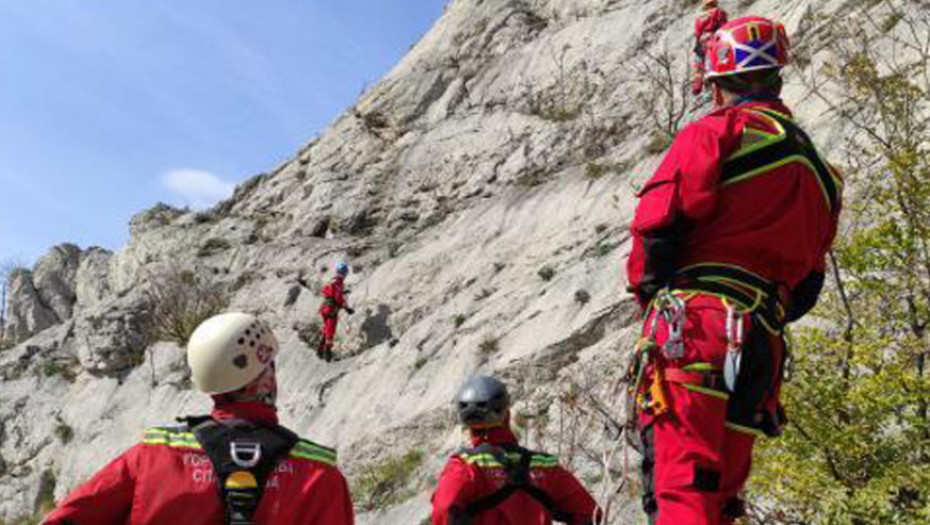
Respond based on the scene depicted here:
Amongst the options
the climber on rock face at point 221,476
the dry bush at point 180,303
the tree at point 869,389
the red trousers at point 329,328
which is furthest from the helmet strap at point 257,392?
the dry bush at point 180,303

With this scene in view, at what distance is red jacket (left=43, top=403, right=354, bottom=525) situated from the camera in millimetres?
3658

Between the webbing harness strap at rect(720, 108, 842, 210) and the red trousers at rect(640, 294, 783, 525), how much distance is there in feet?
1.85

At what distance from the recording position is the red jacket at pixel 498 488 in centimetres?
635

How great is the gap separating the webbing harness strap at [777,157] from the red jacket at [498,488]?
2.94 metres

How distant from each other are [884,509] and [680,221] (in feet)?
10.0

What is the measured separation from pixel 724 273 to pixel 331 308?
16.4 meters

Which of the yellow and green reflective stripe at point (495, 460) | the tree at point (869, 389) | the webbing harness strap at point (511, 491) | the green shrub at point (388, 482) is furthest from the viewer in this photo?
the green shrub at point (388, 482)

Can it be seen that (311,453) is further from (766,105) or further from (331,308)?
(331,308)

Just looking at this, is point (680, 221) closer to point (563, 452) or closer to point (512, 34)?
point (563, 452)

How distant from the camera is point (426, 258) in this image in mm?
21594

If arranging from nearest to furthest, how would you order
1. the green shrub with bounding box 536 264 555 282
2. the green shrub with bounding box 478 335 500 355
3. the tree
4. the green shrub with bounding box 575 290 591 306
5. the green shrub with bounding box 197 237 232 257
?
the tree → the green shrub with bounding box 575 290 591 306 → the green shrub with bounding box 478 335 500 355 → the green shrub with bounding box 536 264 555 282 → the green shrub with bounding box 197 237 232 257

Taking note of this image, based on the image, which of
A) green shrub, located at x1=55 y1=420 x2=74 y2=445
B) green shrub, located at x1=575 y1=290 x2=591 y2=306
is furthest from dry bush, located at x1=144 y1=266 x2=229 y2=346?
green shrub, located at x1=575 y1=290 x2=591 y2=306

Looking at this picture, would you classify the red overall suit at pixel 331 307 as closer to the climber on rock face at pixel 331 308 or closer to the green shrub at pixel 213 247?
the climber on rock face at pixel 331 308

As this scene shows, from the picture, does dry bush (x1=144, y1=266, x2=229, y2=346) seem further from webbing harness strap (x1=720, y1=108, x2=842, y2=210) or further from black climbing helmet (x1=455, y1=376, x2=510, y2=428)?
webbing harness strap (x1=720, y1=108, x2=842, y2=210)
